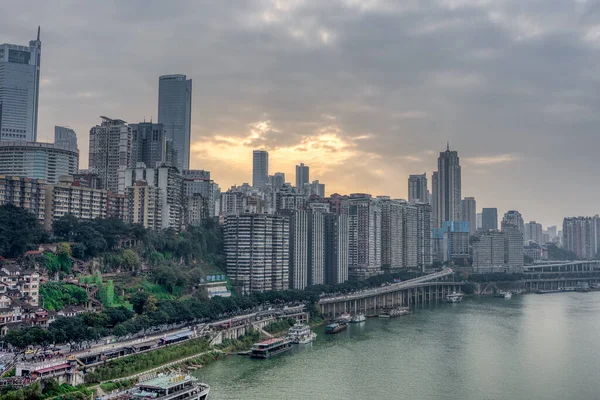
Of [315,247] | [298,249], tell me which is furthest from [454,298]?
[298,249]

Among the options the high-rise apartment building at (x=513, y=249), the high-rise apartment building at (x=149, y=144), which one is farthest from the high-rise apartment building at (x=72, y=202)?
the high-rise apartment building at (x=513, y=249)

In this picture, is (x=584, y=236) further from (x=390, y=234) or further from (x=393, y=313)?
(x=393, y=313)

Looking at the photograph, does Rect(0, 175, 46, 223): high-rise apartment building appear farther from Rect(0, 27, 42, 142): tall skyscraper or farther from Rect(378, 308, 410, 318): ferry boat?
Rect(0, 27, 42, 142): tall skyscraper

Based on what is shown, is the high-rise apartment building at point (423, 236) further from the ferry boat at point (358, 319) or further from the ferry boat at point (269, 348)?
the ferry boat at point (269, 348)

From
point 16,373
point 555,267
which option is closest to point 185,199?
point 16,373

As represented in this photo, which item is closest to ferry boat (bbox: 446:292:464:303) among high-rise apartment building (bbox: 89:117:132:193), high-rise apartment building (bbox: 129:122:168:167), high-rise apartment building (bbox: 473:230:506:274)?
high-rise apartment building (bbox: 473:230:506:274)

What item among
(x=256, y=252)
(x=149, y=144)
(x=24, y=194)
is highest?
(x=149, y=144)

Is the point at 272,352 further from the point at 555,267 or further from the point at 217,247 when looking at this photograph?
the point at 555,267
